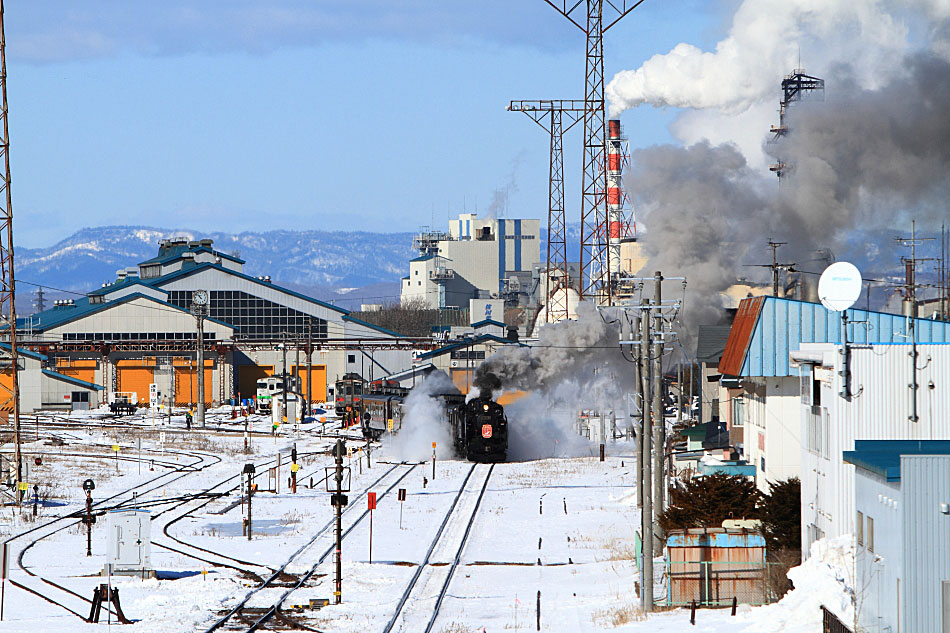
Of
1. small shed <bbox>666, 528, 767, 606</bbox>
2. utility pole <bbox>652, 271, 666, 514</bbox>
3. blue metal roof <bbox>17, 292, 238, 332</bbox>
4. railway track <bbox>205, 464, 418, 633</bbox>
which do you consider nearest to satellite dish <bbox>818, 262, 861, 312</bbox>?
utility pole <bbox>652, 271, 666, 514</bbox>

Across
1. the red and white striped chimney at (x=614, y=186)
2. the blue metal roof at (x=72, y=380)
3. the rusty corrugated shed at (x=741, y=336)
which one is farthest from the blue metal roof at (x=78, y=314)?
the rusty corrugated shed at (x=741, y=336)

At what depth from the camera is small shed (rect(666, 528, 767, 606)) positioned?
26266 millimetres

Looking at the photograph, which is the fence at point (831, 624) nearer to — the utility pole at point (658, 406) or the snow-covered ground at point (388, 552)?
the snow-covered ground at point (388, 552)

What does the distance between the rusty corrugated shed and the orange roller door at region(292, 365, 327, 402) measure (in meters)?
71.3

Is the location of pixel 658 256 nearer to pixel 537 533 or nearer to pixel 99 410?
pixel 537 533

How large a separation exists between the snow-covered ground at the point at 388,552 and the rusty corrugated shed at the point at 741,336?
19.4ft

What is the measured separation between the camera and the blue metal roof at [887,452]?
66.4 ft

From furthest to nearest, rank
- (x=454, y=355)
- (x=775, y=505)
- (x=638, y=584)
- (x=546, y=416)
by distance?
(x=454, y=355), (x=546, y=416), (x=775, y=505), (x=638, y=584)

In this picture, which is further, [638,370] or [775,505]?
[638,370]

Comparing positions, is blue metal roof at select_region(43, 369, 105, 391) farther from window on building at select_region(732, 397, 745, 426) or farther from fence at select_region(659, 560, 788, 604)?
fence at select_region(659, 560, 788, 604)

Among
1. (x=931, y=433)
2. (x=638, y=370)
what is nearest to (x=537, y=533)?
(x=638, y=370)

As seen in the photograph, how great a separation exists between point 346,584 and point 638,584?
694cm

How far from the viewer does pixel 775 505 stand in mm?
30125

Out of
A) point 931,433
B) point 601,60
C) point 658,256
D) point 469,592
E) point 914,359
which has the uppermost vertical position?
point 601,60
